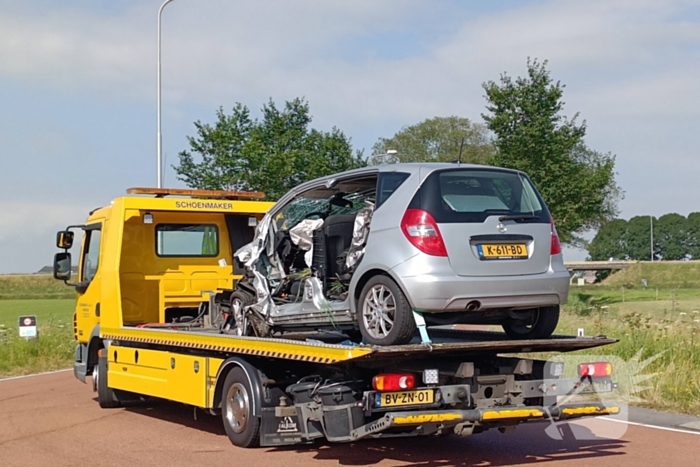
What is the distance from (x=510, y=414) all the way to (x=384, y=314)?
1.37 m

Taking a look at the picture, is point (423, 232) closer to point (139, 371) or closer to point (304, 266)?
point (304, 266)

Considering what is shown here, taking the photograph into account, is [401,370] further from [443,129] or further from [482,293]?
[443,129]

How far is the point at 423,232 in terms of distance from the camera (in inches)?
326

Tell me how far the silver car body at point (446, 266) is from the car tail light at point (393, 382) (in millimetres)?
573

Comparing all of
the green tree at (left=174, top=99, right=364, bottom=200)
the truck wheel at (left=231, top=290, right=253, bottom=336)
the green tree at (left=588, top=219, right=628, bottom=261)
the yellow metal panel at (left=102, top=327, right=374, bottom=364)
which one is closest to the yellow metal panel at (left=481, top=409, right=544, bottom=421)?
the yellow metal panel at (left=102, top=327, right=374, bottom=364)

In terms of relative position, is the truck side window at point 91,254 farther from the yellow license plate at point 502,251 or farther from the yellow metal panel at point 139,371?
the yellow license plate at point 502,251

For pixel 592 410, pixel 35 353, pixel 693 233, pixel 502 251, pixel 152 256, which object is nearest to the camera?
pixel 502 251

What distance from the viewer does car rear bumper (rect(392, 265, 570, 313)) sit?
807 cm

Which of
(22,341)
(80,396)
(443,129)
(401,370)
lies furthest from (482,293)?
(443,129)

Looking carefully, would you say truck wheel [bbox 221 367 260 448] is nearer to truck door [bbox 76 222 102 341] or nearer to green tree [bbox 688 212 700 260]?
truck door [bbox 76 222 102 341]

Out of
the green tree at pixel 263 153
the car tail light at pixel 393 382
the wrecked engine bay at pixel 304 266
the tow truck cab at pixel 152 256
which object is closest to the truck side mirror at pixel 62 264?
the tow truck cab at pixel 152 256

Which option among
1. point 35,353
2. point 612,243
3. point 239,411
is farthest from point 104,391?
point 612,243

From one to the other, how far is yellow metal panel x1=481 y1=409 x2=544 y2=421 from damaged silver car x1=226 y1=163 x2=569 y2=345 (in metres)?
0.88

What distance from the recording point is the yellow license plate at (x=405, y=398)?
798 centimetres
